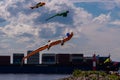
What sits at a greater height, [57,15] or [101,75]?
[57,15]

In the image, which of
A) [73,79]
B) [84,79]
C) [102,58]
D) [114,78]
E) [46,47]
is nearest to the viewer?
[46,47]

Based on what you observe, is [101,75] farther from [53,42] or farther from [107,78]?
[53,42]

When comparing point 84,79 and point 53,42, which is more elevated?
point 53,42

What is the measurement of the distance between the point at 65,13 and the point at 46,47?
14.9 feet

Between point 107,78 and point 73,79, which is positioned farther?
point 73,79

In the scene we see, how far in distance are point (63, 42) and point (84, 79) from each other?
21623 millimetres

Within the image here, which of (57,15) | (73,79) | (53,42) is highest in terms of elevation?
(57,15)

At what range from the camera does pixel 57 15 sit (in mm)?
43906

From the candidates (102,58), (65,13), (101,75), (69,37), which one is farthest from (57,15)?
(102,58)

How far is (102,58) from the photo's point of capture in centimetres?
19788

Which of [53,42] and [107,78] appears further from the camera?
[107,78]

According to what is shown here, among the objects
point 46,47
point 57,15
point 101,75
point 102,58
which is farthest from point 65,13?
point 102,58

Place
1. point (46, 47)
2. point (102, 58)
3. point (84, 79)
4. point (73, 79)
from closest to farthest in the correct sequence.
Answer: point (46, 47), point (84, 79), point (73, 79), point (102, 58)

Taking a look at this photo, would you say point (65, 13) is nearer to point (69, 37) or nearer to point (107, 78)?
point (69, 37)
